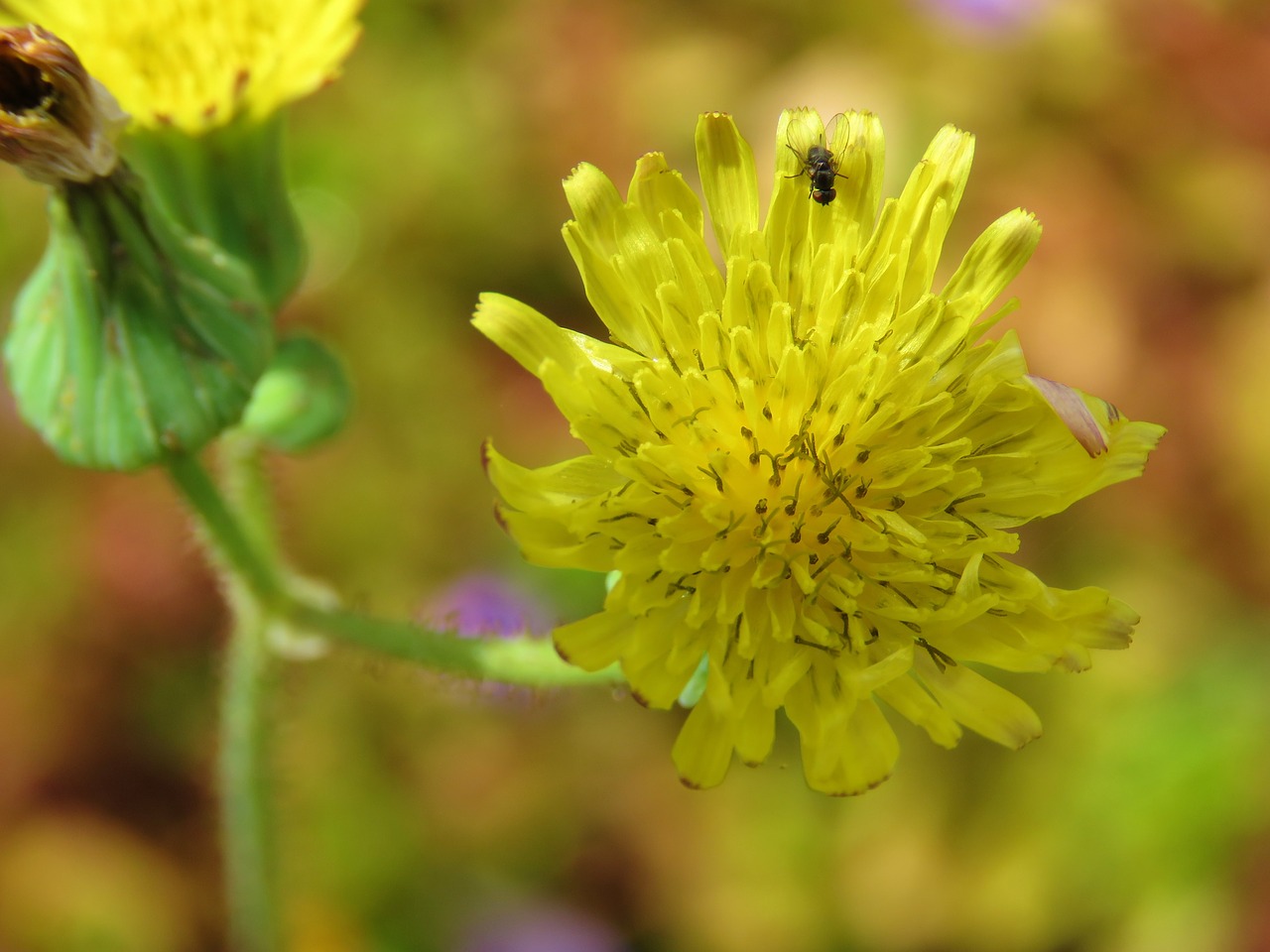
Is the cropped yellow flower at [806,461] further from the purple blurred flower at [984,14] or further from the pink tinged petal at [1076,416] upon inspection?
the purple blurred flower at [984,14]

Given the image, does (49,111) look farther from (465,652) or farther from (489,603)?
(489,603)

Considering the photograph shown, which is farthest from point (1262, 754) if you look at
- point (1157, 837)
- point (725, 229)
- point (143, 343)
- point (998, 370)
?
point (143, 343)

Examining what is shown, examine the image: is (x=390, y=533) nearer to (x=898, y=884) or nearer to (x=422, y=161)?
(x=422, y=161)

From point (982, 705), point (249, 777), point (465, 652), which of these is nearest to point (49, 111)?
point (465, 652)

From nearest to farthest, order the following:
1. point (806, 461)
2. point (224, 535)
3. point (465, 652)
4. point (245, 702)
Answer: point (806, 461) → point (465, 652) → point (224, 535) → point (245, 702)

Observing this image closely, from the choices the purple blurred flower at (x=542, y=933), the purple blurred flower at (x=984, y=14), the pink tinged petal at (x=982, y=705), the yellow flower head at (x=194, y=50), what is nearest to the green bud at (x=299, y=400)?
the yellow flower head at (x=194, y=50)
